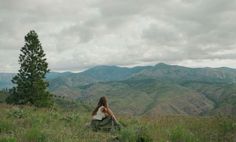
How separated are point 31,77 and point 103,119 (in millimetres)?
45365

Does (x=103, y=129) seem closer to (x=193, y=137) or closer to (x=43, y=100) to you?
(x=193, y=137)

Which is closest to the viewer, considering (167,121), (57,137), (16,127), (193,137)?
(57,137)

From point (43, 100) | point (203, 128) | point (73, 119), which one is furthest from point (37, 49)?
point (203, 128)

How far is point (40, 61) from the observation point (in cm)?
6028

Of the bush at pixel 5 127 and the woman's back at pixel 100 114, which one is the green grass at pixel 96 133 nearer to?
the bush at pixel 5 127

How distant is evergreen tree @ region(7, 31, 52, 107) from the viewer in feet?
191

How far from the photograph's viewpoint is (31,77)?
60.1 m

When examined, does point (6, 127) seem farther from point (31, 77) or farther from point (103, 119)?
point (31, 77)

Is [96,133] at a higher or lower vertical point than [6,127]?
lower

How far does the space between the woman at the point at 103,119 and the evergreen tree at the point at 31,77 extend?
41.2m

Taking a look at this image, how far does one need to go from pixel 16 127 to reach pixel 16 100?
4504 centimetres

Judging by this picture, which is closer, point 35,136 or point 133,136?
point 35,136

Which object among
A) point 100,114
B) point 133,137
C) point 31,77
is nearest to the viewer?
point 133,137

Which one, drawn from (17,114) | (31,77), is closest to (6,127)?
(17,114)
